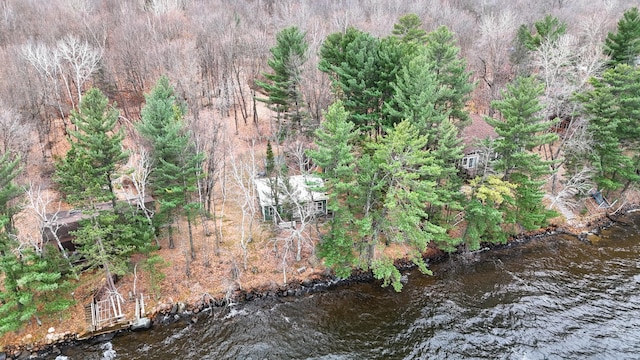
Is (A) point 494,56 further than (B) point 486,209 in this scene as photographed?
Yes

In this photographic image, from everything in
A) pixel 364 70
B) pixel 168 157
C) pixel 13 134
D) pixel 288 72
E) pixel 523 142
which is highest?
pixel 288 72

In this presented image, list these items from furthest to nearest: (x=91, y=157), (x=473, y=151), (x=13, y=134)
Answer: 1. (x=473, y=151)
2. (x=13, y=134)
3. (x=91, y=157)

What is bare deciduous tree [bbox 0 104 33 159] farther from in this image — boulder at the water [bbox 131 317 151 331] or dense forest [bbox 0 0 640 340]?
boulder at the water [bbox 131 317 151 331]

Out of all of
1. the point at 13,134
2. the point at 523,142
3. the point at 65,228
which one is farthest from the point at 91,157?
the point at 523,142

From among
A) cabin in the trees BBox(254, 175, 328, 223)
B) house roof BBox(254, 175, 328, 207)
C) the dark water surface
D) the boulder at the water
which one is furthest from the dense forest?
the boulder at the water

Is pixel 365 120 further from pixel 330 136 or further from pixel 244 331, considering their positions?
pixel 244 331

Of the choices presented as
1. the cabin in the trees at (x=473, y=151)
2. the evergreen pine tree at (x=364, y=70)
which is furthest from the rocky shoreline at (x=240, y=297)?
the evergreen pine tree at (x=364, y=70)

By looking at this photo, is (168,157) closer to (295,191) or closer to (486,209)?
(295,191)
